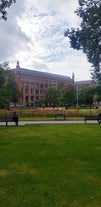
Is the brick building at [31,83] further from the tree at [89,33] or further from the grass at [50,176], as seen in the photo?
the grass at [50,176]

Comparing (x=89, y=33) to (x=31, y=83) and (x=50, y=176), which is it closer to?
(x=50, y=176)

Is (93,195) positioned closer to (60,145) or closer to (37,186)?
(37,186)

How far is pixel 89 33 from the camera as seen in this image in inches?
698

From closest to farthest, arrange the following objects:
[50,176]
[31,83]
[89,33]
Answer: [50,176], [89,33], [31,83]

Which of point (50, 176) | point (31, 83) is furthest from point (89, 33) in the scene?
point (31, 83)

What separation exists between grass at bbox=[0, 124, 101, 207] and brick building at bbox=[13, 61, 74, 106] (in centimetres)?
12213

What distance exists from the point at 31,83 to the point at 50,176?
13617 cm

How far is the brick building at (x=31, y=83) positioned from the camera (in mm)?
137375

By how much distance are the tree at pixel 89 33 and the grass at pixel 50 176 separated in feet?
22.8

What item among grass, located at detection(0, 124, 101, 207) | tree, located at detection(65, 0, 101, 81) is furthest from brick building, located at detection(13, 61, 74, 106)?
grass, located at detection(0, 124, 101, 207)

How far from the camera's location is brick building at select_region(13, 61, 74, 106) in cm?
13738

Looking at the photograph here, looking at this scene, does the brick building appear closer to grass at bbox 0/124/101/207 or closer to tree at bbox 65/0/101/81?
tree at bbox 65/0/101/81

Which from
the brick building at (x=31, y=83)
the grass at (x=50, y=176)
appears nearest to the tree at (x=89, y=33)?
the grass at (x=50, y=176)

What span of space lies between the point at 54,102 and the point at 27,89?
29325 mm
